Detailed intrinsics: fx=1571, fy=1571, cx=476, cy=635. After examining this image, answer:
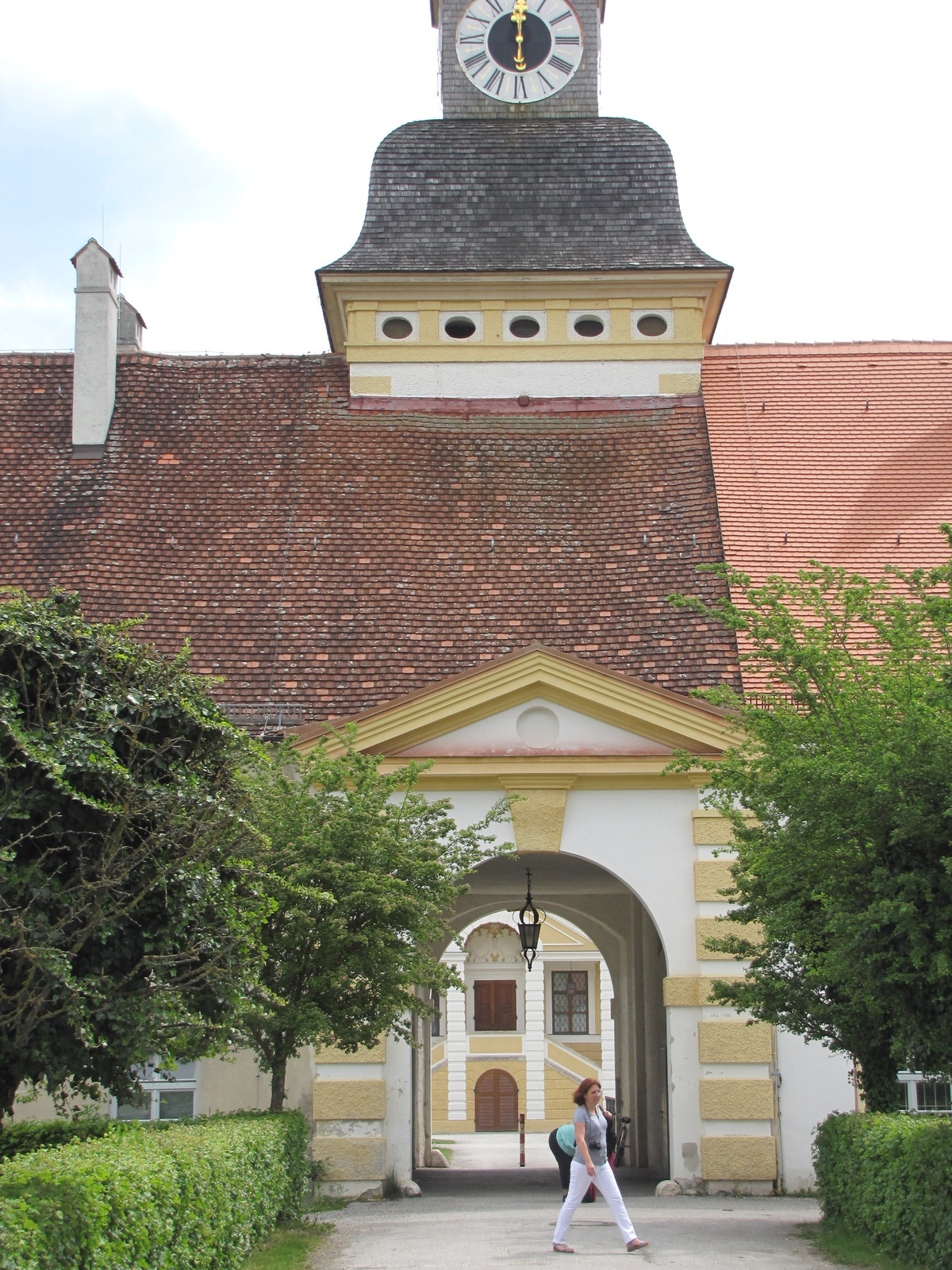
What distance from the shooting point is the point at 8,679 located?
9602 mm

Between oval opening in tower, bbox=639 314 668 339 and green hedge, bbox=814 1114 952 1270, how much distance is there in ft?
43.1

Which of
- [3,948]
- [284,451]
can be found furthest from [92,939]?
[284,451]

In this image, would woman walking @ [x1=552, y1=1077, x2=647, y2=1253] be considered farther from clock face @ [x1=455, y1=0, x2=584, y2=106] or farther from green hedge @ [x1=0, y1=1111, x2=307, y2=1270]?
clock face @ [x1=455, y1=0, x2=584, y2=106]

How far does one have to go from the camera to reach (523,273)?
76.3 ft

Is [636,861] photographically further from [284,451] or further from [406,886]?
[284,451]

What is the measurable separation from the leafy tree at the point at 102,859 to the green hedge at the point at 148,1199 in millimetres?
755

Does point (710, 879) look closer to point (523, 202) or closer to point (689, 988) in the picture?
point (689, 988)

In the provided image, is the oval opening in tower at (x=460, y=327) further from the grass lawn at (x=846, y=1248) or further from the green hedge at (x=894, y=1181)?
the grass lawn at (x=846, y=1248)

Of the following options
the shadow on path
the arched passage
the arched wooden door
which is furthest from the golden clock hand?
the arched wooden door

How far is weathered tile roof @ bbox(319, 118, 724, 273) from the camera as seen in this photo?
23.5 m

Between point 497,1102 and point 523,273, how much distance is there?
89.8 ft

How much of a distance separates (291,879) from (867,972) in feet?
17.5

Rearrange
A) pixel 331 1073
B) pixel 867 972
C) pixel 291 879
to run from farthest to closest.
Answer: pixel 331 1073
pixel 291 879
pixel 867 972

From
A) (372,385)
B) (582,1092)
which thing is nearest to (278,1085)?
(582,1092)
